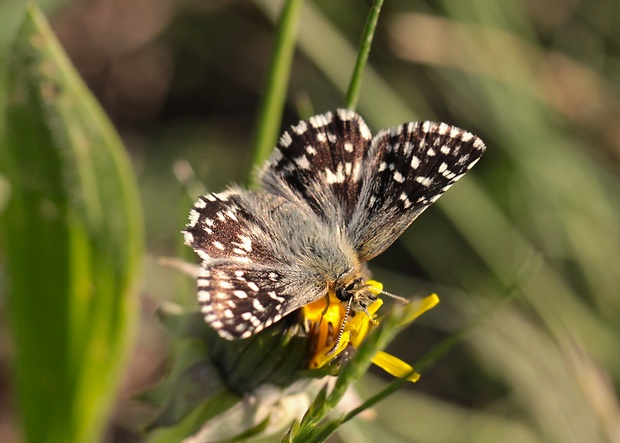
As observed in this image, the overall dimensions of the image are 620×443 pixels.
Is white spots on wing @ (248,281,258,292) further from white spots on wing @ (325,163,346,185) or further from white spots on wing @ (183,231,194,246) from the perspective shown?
white spots on wing @ (325,163,346,185)

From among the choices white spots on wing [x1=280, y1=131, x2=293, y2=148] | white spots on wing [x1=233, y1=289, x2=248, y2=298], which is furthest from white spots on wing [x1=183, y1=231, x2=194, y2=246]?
white spots on wing [x1=280, y1=131, x2=293, y2=148]

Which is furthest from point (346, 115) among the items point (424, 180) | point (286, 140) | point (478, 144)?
point (478, 144)

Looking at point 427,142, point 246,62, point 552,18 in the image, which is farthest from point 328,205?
point 552,18

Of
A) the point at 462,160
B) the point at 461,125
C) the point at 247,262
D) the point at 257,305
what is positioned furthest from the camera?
the point at 461,125

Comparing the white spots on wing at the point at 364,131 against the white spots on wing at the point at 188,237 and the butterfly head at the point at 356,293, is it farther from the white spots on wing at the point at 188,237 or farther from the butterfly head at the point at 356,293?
the white spots on wing at the point at 188,237

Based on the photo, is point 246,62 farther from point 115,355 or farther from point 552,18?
point 115,355

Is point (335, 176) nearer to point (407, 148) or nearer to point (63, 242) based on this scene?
point (407, 148)

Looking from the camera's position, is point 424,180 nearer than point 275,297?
No

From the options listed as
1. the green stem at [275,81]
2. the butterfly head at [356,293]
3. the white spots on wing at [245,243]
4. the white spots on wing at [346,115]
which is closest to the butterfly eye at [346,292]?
the butterfly head at [356,293]
